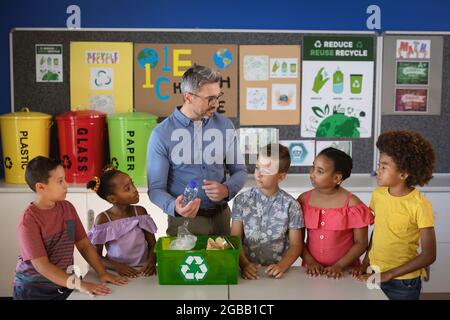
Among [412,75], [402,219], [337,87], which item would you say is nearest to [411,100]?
[412,75]

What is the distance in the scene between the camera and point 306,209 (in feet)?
6.93

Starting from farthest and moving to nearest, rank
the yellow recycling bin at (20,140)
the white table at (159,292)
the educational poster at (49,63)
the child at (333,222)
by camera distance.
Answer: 1. the educational poster at (49,63)
2. the yellow recycling bin at (20,140)
3. the child at (333,222)
4. the white table at (159,292)

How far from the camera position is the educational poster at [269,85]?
3502 millimetres

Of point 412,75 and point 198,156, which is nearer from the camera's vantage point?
point 198,156

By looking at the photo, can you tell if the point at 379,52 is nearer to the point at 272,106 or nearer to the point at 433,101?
the point at 433,101

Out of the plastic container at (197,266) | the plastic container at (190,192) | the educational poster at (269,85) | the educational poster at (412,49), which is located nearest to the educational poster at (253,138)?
the educational poster at (269,85)

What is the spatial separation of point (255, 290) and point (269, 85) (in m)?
1.90

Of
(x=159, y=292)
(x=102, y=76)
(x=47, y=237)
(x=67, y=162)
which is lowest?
(x=159, y=292)

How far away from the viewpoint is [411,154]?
2098mm

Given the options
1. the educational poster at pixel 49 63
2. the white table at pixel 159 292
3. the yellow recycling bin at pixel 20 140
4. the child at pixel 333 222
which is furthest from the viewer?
the educational poster at pixel 49 63

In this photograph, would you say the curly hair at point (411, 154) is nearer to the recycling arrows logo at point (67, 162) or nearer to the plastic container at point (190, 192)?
the plastic container at point (190, 192)

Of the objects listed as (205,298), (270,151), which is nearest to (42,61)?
(270,151)

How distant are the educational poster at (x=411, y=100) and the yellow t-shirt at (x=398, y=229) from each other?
162 centimetres

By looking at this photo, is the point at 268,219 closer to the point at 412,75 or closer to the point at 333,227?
the point at 333,227
